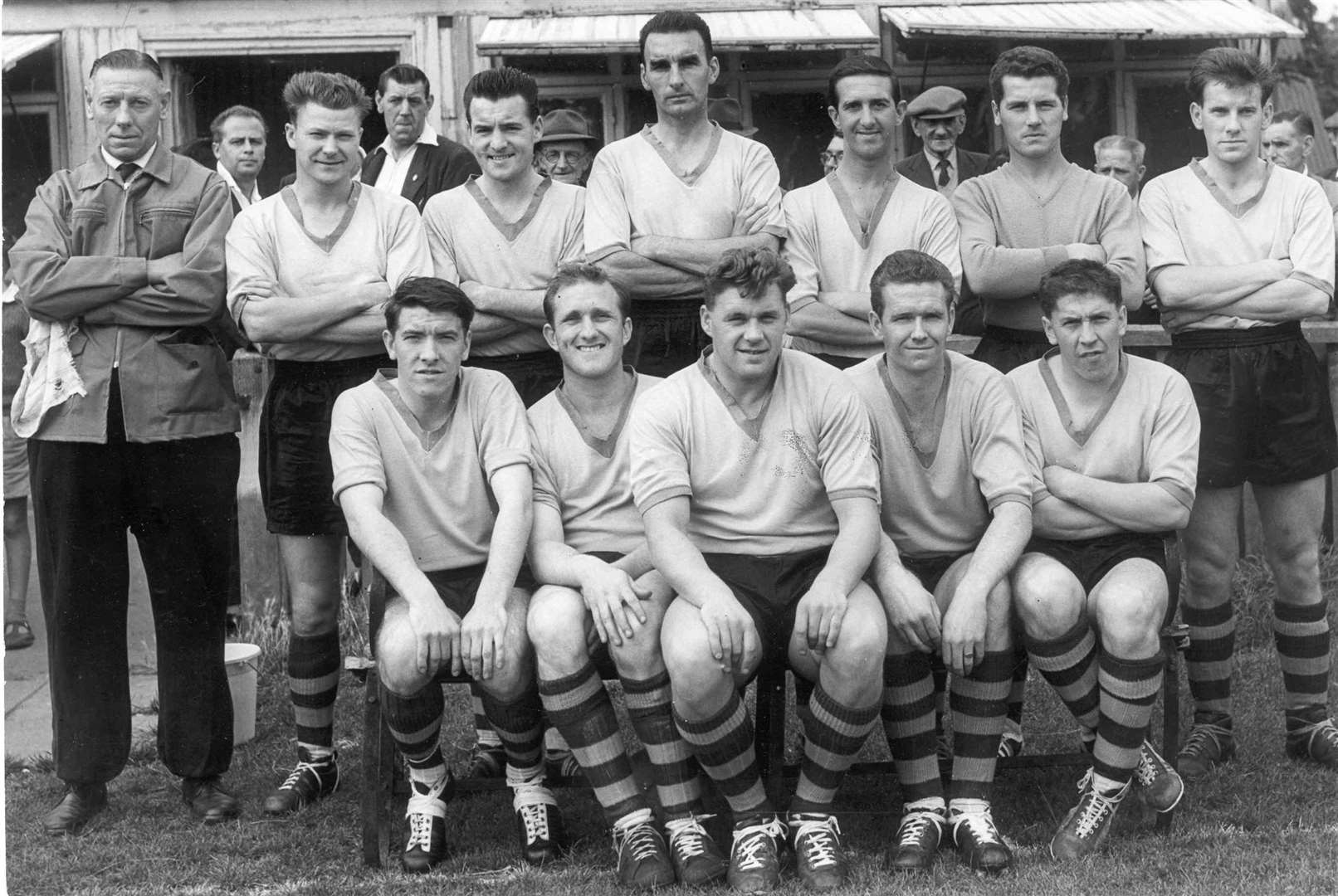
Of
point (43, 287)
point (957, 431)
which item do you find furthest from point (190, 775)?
point (957, 431)

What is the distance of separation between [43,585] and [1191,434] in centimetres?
339

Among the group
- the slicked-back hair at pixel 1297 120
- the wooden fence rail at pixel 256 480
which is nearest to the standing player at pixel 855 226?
the wooden fence rail at pixel 256 480

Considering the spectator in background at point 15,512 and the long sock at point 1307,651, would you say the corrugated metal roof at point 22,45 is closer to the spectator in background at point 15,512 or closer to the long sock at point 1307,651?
the spectator in background at point 15,512

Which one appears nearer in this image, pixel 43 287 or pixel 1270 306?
pixel 43 287

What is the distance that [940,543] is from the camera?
13.4ft

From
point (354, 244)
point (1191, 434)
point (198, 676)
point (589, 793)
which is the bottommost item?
point (589, 793)

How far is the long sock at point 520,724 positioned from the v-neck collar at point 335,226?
1.50 m

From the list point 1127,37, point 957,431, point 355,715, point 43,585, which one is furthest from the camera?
point 1127,37

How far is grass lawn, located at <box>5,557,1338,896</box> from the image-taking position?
3617 mm

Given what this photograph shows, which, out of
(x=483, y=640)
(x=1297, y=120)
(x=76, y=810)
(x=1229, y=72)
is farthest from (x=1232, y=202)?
(x=76, y=810)

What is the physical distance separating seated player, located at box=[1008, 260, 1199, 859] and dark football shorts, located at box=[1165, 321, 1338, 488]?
43 cm

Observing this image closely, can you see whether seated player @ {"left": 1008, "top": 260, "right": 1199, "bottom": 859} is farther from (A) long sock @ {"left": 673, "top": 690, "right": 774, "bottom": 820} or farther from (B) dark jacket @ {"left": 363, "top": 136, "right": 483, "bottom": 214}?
(B) dark jacket @ {"left": 363, "top": 136, "right": 483, "bottom": 214}

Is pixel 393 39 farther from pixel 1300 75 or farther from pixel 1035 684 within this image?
pixel 1300 75

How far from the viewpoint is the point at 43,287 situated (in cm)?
416
